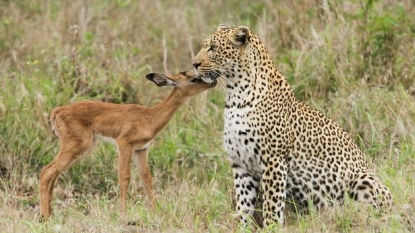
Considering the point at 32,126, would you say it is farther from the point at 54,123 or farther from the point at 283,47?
the point at 283,47

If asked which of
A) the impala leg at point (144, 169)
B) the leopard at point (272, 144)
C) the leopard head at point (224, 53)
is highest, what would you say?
the leopard head at point (224, 53)

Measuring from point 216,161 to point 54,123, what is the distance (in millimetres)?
1779

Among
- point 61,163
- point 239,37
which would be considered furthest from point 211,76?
point 61,163

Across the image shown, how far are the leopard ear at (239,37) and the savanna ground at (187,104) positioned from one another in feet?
4.72

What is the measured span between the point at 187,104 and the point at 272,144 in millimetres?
3545

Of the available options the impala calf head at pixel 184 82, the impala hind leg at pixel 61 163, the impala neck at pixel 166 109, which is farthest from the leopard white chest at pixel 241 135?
the impala hind leg at pixel 61 163

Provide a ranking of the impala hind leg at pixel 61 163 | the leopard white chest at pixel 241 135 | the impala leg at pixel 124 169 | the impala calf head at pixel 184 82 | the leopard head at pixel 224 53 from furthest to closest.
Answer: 1. the impala calf head at pixel 184 82
2. the impala leg at pixel 124 169
3. the impala hind leg at pixel 61 163
4. the leopard head at pixel 224 53
5. the leopard white chest at pixel 241 135

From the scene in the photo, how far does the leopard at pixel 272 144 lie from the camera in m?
8.23

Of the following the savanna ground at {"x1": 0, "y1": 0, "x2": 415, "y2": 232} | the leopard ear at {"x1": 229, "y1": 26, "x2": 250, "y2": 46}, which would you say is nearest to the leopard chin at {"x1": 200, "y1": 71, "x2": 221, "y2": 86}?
the leopard ear at {"x1": 229, "y1": 26, "x2": 250, "y2": 46}

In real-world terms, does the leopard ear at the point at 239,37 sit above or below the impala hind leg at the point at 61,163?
above

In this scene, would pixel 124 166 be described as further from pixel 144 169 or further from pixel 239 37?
pixel 239 37

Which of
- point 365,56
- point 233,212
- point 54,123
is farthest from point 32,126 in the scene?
point 365,56

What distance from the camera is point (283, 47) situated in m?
12.8

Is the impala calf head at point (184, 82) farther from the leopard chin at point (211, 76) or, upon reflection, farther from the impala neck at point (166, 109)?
the leopard chin at point (211, 76)
